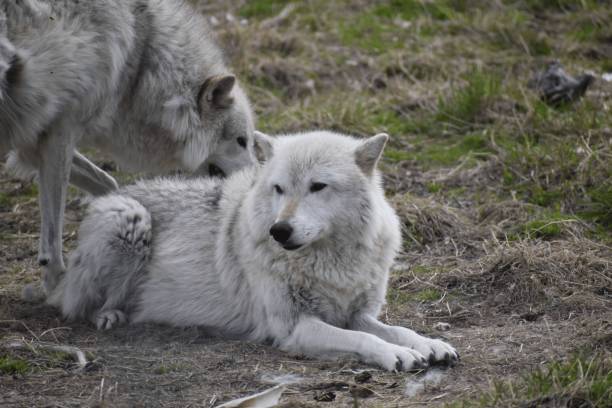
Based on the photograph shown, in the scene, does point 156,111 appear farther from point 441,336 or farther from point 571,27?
point 571,27

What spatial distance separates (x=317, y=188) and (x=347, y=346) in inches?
32.6

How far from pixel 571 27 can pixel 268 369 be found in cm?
784

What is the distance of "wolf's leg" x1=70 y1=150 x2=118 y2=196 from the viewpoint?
6566mm

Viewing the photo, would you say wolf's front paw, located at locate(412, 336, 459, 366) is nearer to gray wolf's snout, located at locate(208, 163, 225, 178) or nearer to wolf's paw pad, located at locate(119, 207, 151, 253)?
wolf's paw pad, located at locate(119, 207, 151, 253)

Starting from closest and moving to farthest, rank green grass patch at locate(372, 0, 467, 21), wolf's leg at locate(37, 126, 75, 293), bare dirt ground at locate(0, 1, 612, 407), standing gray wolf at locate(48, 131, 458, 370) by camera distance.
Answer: bare dirt ground at locate(0, 1, 612, 407) < standing gray wolf at locate(48, 131, 458, 370) < wolf's leg at locate(37, 126, 75, 293) < green grass patch at locate(372, 0, 467, 21)

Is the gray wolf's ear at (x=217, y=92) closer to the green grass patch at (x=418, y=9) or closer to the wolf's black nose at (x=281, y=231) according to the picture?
the wolf's black nose at (x=281, y=231)

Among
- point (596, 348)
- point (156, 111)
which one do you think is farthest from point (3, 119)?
point (596, 348)

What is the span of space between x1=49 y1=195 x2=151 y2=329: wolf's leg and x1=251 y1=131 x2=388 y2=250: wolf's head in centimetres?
95

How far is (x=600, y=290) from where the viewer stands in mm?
5547

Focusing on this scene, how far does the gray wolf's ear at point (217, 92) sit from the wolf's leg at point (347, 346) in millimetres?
2202

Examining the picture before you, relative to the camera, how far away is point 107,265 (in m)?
5.39

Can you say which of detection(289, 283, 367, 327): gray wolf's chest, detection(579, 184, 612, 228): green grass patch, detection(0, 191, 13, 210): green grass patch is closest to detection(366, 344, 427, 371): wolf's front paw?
detection(289, 283, 367, 327): gray wolf's chest

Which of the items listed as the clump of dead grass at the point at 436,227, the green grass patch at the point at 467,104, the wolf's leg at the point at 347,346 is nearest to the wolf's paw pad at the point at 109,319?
the wolf's leg at the point at 347,346

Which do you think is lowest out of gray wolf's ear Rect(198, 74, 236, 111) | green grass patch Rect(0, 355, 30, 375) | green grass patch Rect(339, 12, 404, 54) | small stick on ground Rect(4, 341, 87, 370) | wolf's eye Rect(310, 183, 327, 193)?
green grass patch Rect(339, 12, 404, 54)
